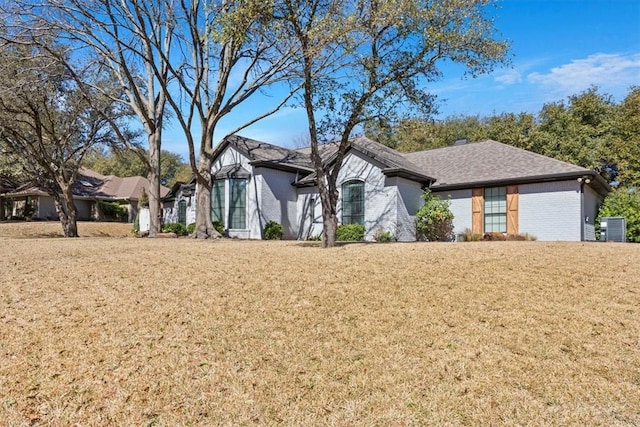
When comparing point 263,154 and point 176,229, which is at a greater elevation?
point 263,154

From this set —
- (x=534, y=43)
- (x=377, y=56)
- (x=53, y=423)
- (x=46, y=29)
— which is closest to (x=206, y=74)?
(x=46, y=29)

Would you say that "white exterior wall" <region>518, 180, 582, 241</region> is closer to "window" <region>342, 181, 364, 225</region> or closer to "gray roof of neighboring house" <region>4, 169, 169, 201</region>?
"window" <region>342, 181, 364, 225</region>

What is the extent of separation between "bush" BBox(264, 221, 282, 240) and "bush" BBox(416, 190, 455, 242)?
6.23 m

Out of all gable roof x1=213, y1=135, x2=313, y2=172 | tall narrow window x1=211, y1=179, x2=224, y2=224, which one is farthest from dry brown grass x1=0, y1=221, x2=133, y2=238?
gable roof x1=213, y1=135, x2=313, y2=172

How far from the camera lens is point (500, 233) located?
55.5 feet

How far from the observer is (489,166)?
18.7 m

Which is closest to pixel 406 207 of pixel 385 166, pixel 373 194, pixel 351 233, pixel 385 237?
pixel 373 194

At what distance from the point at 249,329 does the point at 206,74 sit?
15675mm

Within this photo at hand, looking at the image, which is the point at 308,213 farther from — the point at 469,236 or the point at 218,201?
the point at 469,236

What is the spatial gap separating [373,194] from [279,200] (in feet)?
15.7

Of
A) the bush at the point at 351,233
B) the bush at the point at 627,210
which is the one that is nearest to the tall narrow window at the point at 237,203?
the bush at the point at 351,233

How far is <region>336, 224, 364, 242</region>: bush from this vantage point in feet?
59.4

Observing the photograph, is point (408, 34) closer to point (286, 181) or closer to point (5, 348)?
point (286, 181)

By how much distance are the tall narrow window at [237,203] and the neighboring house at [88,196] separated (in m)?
18.9
